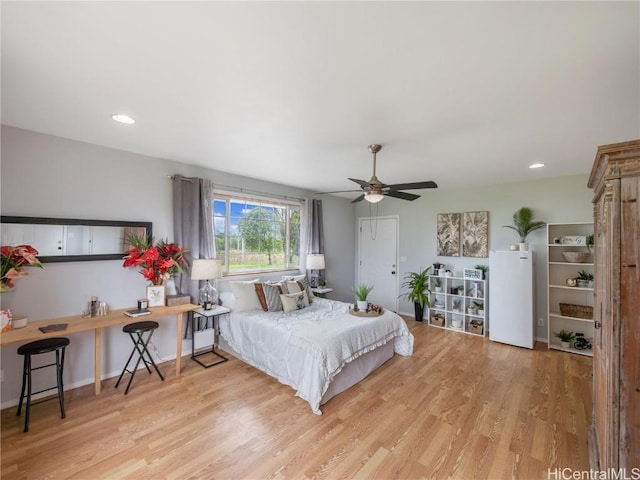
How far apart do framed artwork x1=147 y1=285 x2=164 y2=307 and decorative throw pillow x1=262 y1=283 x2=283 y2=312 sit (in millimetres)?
1214

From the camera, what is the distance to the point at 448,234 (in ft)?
17.1

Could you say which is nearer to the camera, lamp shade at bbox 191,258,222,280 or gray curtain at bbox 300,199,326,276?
lamp shade at bbox 191,258,222,280

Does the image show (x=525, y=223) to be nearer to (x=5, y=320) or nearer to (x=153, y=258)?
(x=153, y=258)

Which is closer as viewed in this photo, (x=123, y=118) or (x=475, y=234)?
(x=123, y=118)

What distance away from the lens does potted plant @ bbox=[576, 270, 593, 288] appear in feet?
12.6

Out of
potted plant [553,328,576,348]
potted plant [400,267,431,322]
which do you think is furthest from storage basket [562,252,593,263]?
potted plant [400,267,431,322]

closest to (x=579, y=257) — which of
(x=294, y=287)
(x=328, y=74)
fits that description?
(x=294, y=287)

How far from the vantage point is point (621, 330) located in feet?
4.30

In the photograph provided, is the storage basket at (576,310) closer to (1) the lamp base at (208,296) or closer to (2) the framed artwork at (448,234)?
(2) the framed artwork at (448,234)

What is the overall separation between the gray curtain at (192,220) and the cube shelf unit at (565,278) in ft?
16.3

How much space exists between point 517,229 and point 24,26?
5.57 metres

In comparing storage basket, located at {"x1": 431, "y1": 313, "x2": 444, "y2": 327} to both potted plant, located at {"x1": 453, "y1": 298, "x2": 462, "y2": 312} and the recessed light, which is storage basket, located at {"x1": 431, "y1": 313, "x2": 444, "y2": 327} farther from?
the recessed light

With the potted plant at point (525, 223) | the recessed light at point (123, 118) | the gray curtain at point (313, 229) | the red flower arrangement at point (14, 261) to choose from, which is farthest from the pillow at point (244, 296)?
the potted plant at point (525, 223)

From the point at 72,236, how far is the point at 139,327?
1.15 meters
